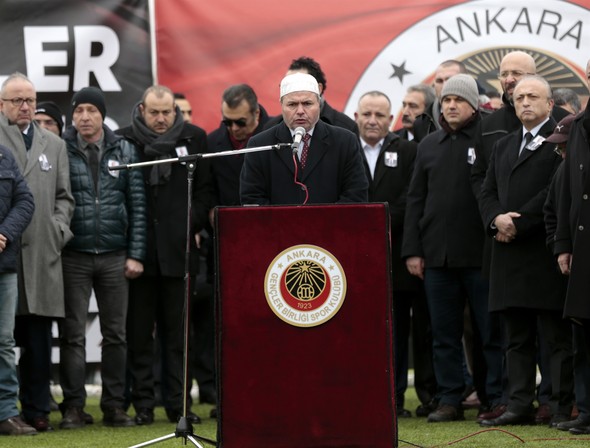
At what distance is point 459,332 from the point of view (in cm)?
850

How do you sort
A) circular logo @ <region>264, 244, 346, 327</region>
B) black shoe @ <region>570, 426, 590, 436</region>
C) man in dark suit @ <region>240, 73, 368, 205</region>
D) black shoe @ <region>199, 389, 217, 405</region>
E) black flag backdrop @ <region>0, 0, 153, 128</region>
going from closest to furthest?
circular logo @ <region>264, 244, 346, 327</region>
man in dark suit @ <region>240, 73, 368, 205</region>
black shoe @ <region>570, 426, 590, 436</region>
black shoe @ <region>199, 389, 217, 405</region>
black flag backdrop @ <region>0, 0, 153, 128</region>

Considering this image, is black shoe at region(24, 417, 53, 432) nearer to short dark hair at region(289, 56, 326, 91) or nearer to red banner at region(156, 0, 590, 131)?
short dark hair at region(289, 56, 326, 91)

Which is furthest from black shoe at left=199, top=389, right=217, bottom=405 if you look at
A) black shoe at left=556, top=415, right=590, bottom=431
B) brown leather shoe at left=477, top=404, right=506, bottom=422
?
black shoe at left=556, top=415, right=590, bottom=431

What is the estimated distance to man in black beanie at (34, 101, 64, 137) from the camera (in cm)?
932

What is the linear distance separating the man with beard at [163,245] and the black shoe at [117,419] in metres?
0.18

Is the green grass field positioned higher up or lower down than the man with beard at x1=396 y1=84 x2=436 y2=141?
lower down

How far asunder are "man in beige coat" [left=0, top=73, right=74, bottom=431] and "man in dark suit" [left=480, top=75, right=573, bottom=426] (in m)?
2.81

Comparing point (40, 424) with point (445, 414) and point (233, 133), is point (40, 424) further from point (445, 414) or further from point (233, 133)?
point (445, 414)

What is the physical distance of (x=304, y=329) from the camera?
5.82 m

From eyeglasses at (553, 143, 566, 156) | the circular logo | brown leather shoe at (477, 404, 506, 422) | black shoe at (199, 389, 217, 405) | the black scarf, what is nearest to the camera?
the circular logo

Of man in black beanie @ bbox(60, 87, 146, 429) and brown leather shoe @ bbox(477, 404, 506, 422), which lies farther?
man in black beanie @ bbox(60, 87, 146, 429)

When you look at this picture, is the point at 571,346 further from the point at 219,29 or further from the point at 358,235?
the point at 219,29

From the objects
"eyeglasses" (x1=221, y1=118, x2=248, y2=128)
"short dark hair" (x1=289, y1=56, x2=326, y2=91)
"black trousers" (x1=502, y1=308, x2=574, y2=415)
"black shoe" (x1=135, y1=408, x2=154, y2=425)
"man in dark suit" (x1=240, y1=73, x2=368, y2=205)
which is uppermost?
"short dark hair" (x1=289, y1=56, x2=326, y2=91)

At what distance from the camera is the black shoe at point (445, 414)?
8289mm
